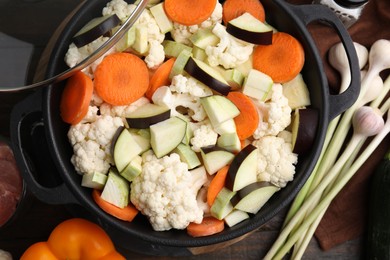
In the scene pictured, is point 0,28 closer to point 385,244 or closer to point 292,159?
point 292,159

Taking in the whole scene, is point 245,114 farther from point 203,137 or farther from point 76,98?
point 76,98

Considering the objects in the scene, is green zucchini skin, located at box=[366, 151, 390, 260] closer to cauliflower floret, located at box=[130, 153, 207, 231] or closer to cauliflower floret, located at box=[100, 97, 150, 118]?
cauliflower floret, located at box=[130, 153, 207, 231]

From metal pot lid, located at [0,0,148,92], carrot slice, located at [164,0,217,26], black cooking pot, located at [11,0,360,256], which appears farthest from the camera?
carrot slice, located at [164,0,217,26]

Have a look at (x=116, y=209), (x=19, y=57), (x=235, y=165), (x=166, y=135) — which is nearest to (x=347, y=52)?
(x=235, y=165)

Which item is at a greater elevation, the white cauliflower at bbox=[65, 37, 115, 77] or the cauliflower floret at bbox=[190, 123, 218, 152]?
the white cauliflower at bbox=[65, 37, 115, 77]

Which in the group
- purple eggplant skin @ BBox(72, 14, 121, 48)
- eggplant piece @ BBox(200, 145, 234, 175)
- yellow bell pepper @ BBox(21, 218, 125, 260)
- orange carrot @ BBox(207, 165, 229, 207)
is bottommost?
yellow bell pepper @ BBox(21, 218, 125, 260)

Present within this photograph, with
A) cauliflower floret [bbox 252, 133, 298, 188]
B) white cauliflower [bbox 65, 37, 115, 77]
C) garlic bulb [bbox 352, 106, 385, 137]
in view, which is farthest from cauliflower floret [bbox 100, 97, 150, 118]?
garlic bulb [bbox 352, 106, 385, 137]
